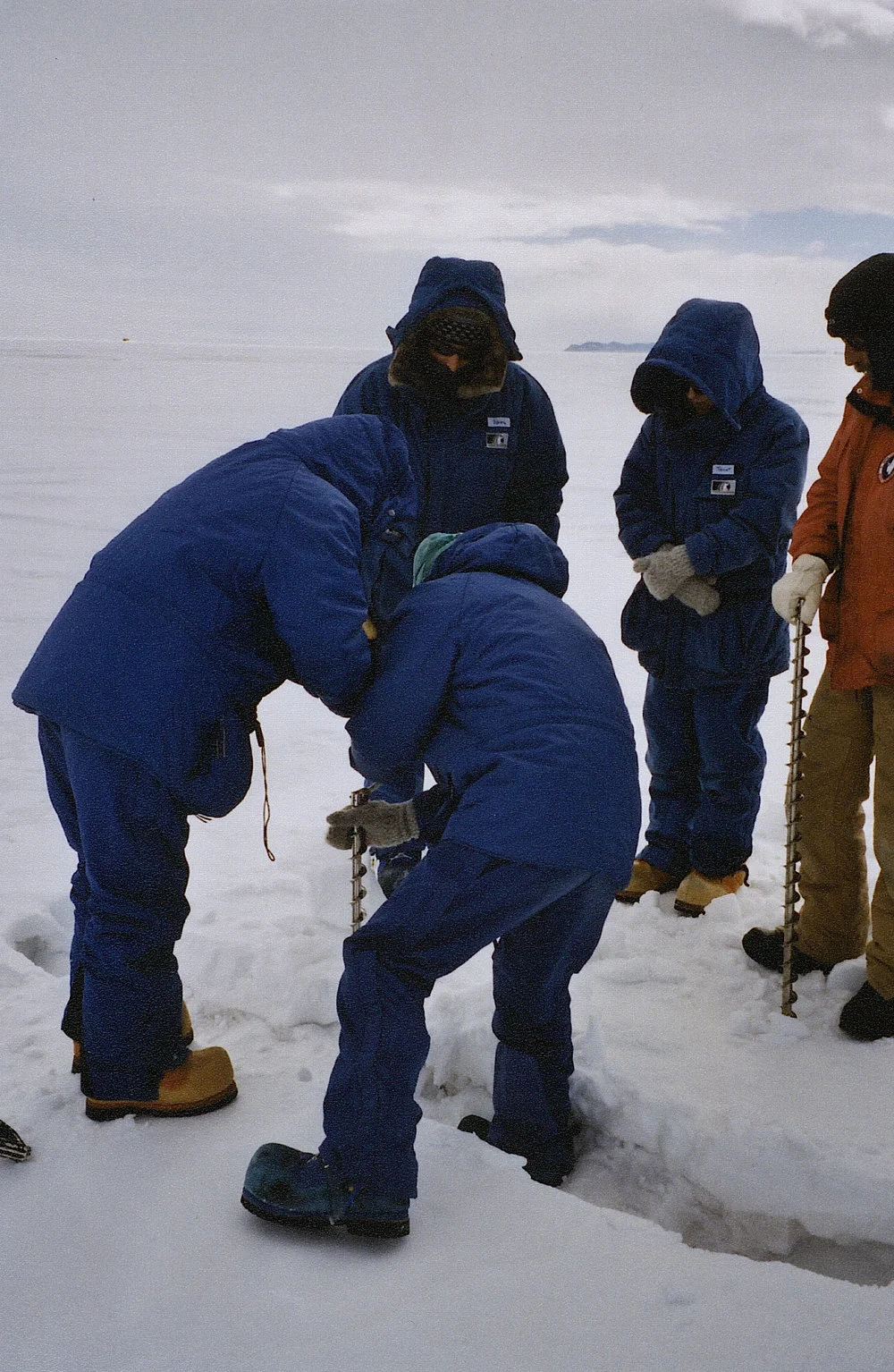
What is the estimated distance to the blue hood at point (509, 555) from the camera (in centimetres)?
196

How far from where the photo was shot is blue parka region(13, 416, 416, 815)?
6.23 feet

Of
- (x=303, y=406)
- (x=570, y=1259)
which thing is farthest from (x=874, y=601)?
(x=303, y=406)

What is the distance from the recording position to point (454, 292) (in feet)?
9.50

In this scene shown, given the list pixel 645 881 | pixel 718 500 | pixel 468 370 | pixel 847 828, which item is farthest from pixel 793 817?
pixel 468 370

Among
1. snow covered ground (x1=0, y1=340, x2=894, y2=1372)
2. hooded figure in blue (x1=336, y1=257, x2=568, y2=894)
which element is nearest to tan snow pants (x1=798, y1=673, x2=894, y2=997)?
snow covered ground (x1=0, y1=340, x2=894, y2=1372)

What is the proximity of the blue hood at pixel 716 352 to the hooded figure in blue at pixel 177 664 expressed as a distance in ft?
3.45

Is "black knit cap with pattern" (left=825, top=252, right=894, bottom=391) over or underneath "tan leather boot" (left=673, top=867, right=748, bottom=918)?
over

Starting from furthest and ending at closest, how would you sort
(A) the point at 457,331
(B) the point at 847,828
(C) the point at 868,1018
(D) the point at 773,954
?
1. (A) the point at 457,331
2. (D) the point at 773,954
3. (B) the point at 847,828
4. (C) the point at 868,1018

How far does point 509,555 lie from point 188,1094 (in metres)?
1.25

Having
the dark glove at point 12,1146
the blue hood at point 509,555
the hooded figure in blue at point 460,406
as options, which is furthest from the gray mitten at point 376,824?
the dark glove at point 12,1146

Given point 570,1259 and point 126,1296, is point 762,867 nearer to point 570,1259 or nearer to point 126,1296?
point 570,1259

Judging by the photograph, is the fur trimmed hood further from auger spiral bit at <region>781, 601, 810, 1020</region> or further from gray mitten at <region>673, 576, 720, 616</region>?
auger spiral bit at <region>781, 601, 810, 1020</region>

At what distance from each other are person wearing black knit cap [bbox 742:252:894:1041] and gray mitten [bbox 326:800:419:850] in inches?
Result: 41.9

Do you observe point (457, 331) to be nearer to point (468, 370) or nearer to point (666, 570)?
point (468, 370)
